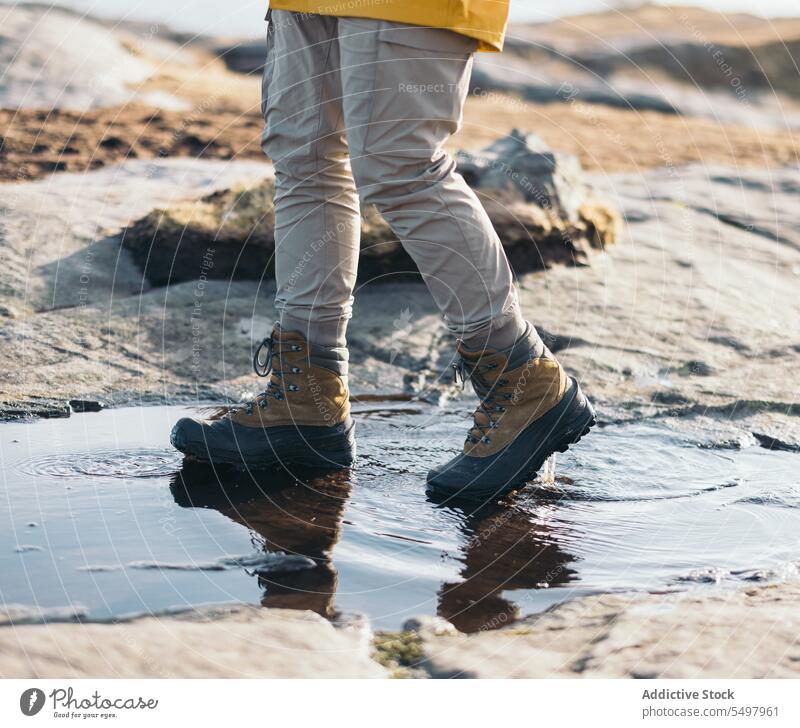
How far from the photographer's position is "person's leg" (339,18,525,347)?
2439mm

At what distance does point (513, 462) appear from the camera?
2758 millimetres

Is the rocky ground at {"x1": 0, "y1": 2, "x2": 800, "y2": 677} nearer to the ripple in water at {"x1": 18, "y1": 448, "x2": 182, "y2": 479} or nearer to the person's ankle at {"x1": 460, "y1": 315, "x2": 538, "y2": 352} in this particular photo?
the ripple in water at {"x1": 18, "y1": 448, "x2": 182, "y2": 479}

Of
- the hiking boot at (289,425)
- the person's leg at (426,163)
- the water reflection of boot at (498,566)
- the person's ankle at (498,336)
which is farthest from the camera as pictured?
the hiking boot at (289,425)

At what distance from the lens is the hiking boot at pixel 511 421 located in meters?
2.75

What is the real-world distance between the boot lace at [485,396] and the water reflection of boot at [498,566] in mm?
208

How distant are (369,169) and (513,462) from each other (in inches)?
32.8

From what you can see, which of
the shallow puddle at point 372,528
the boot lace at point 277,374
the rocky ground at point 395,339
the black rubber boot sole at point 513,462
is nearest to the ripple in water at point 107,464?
the shallow puddle at point 372,528

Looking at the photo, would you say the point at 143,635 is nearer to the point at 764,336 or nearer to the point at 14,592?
the point at 14,592

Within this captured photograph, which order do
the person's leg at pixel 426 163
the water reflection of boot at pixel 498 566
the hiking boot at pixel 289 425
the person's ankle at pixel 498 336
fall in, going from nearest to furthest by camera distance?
the water reflection of boot at pixel 498 566, the person's leg at pixel 426 163, the person's ankle at pixel 498 336, the hiking boot at pixel 289 425

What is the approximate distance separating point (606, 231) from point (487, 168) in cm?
70

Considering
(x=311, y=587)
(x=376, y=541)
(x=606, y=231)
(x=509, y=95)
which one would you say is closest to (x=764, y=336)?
(x=606, y=231)

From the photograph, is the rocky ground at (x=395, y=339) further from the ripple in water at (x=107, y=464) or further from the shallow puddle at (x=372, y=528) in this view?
the ripple in water at (x=107, y=464)

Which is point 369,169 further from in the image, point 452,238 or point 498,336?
point 498,336

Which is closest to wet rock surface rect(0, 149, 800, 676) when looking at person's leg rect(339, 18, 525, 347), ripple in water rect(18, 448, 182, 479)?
ripple in water rect(18, 448, 182, 479)
